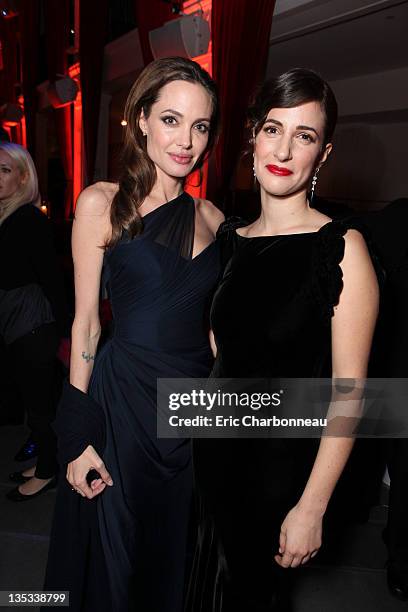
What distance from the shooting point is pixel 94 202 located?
1.37 metres

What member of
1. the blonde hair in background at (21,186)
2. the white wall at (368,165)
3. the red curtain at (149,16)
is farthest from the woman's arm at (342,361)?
the white wall at (368,165)

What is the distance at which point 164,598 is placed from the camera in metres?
1.53

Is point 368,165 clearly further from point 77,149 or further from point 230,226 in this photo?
point 230,226

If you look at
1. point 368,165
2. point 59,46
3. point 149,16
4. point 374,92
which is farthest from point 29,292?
point 59,46

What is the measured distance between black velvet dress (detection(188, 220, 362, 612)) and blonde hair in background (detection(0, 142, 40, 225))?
147cm

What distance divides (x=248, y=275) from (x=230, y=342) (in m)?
0.19

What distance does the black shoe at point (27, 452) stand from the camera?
293 cm

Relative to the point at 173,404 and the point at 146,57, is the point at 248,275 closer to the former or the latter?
the point at 173,404

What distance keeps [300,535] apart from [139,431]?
1.77 ft

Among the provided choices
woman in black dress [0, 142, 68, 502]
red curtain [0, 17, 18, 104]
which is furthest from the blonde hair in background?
red curtain [0, 17, 18, 104]

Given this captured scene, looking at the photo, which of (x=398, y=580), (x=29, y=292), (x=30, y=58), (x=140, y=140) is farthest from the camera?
(x=30, y=58)

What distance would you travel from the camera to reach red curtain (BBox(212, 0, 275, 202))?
374 cm

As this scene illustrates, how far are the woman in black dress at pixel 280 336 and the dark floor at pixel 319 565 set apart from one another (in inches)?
33.5

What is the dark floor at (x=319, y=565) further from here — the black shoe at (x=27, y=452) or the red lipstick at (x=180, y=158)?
the red lipstick at (x=180, y=158)
